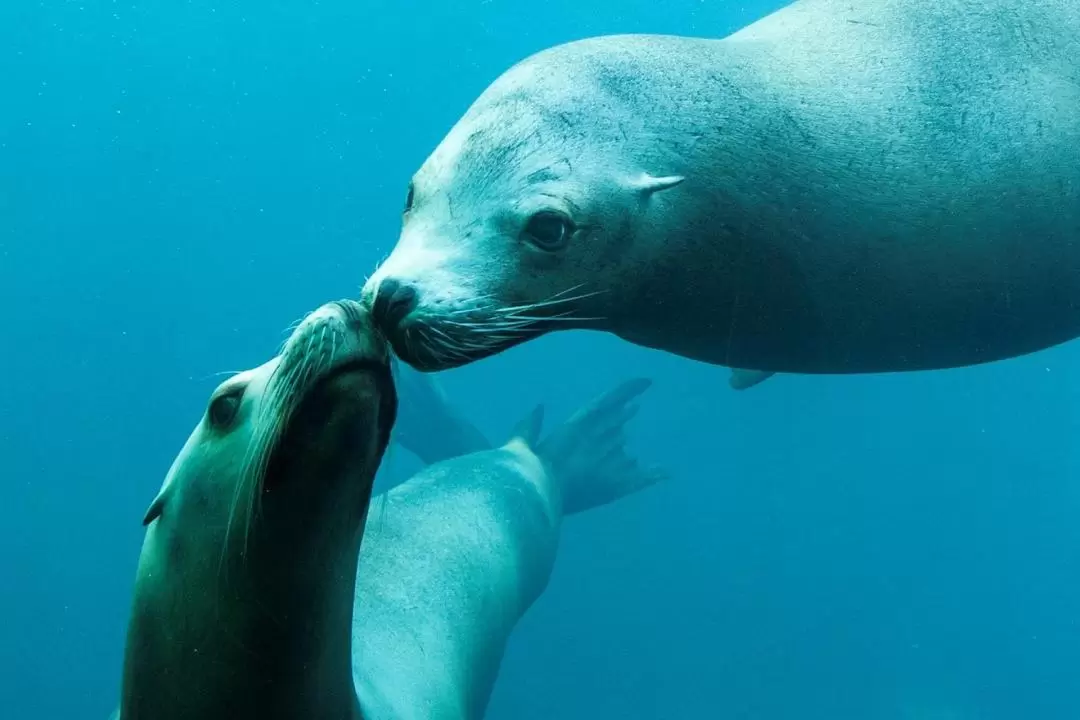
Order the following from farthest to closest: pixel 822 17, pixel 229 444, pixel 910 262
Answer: pixel 822 17
pixel 910 262
pixel 229 444

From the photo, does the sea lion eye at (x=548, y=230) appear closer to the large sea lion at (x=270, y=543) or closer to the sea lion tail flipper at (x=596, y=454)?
the large sea lion at (x=270, y=543)

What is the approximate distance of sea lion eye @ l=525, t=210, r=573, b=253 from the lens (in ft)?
6.91

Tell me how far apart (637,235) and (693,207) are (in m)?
0.19

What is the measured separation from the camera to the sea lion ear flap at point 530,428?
20.9 ft

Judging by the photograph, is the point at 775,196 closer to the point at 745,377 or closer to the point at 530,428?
the point at 745,377

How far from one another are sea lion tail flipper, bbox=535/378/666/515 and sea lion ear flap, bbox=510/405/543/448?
0.11 meters

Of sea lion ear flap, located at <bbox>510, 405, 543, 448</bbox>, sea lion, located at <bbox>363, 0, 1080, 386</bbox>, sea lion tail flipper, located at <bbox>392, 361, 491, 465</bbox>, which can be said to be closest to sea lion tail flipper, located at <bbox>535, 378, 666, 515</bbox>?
sea lion ear flap, located at <bbox>510, 405, 543, 448</bbox>

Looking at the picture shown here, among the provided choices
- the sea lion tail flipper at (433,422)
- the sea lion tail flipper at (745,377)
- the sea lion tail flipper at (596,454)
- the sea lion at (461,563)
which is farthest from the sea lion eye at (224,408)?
the sea lion tail flipper at (433,422)

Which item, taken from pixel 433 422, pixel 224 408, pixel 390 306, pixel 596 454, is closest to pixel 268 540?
pixel 224 408

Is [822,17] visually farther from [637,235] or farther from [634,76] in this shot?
[637,235]

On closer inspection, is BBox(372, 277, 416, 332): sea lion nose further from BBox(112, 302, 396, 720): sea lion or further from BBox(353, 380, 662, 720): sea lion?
BBox(353, 380, 662, 720): sea lion

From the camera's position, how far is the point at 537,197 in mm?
2113

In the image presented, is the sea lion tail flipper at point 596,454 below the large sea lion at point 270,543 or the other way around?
below

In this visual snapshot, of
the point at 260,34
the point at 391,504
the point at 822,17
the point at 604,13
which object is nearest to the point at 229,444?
the point at 822,17
